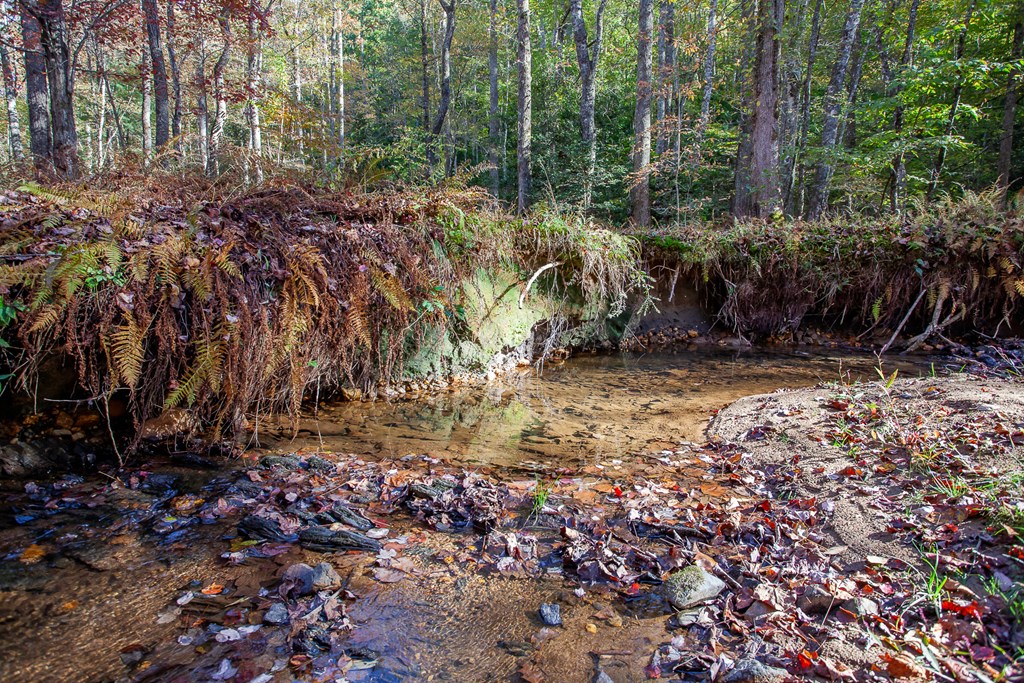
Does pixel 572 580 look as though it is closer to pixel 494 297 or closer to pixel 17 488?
pixel 17 488

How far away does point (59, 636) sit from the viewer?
2160 mm

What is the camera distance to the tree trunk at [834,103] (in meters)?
12.6

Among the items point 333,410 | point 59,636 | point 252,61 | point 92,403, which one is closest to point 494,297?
point 333,410

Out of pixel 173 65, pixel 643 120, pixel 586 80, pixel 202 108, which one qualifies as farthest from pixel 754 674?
pixel 173 65

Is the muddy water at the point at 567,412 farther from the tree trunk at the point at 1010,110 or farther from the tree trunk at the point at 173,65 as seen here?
the tree trunk at the point at 1010,110

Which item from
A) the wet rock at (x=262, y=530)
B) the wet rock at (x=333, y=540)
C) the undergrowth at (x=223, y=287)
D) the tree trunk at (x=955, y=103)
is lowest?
the wet rock at (x=333, y=540)

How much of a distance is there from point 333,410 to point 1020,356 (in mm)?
9455

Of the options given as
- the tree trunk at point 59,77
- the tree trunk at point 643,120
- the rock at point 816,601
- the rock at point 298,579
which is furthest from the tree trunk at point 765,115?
the tree trunk at point 59,77

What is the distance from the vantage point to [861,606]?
7.43ft

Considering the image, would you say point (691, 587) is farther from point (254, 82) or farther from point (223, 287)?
point (254, 82)

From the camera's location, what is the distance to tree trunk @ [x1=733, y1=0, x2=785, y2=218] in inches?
424

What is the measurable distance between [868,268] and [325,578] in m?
9.97

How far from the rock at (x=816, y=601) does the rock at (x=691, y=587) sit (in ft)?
1.11

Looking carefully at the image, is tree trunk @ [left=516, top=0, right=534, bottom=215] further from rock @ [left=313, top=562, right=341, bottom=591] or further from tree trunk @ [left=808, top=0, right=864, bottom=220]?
rock @ [left=313, top=562, right=341, bottom=591]
